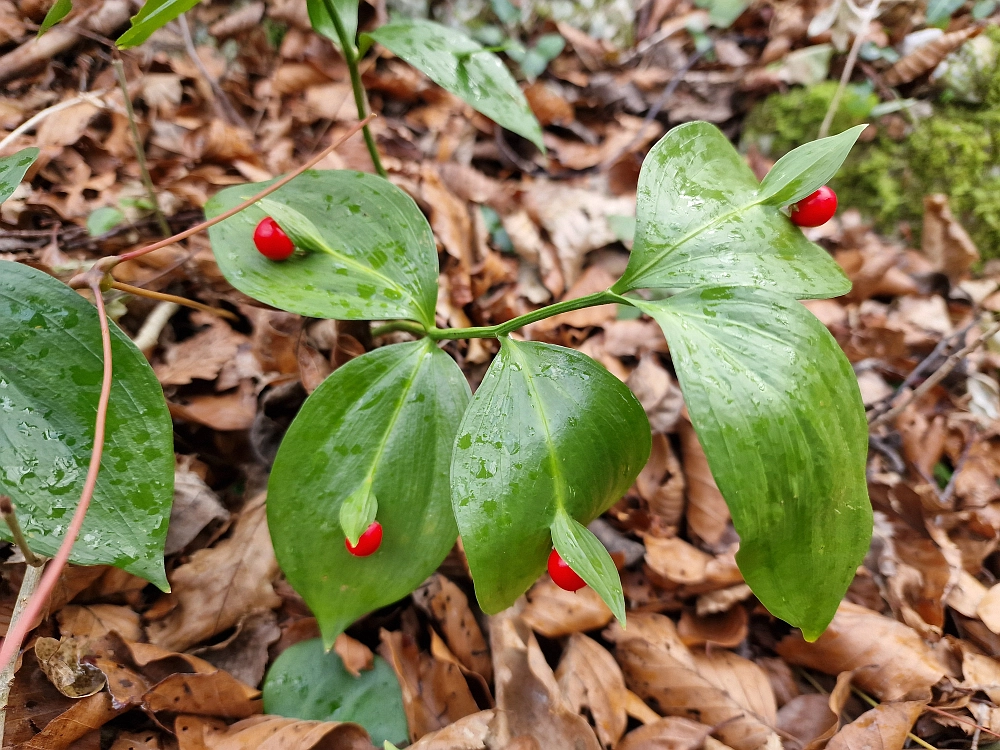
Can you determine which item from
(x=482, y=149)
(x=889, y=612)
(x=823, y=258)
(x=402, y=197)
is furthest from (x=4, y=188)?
(x=889, y=612)

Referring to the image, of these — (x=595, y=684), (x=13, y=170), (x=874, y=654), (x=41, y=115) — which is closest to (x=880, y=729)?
(x=874, y=654)

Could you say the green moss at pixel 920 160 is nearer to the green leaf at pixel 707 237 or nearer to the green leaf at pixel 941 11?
the green leaf at pixel 941 11

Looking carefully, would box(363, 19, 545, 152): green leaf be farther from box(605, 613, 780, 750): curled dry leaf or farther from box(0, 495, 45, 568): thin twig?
box(605, 613, 780, 750): curled dry leaf

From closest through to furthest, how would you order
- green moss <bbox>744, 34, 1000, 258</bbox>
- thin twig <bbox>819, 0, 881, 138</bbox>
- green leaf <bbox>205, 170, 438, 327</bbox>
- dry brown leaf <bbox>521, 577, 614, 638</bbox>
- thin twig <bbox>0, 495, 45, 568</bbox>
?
thin twig <bbox>0, 495, 45, 568</bbox> → green leaf <bbox>205, 170, 438, 327</bbox> → dry brown leaf <bbox>521, 577, 614, 638</bbox> → green moss <bbox>744, 34, 1000, 258</bbox> → thin twig <bbox>819, 0, 881, 138</bbox>

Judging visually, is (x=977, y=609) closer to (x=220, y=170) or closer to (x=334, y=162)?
(x=334, y=162)

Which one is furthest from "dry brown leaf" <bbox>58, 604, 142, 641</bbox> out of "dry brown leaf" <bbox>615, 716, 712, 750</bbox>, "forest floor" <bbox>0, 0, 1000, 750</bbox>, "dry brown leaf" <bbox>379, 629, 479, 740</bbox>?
"dry brown leaf" <bbox>615, 716, 712, 750</bbox>

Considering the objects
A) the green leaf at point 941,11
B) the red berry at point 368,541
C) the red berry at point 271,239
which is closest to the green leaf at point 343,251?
the red berry at point 271,239
